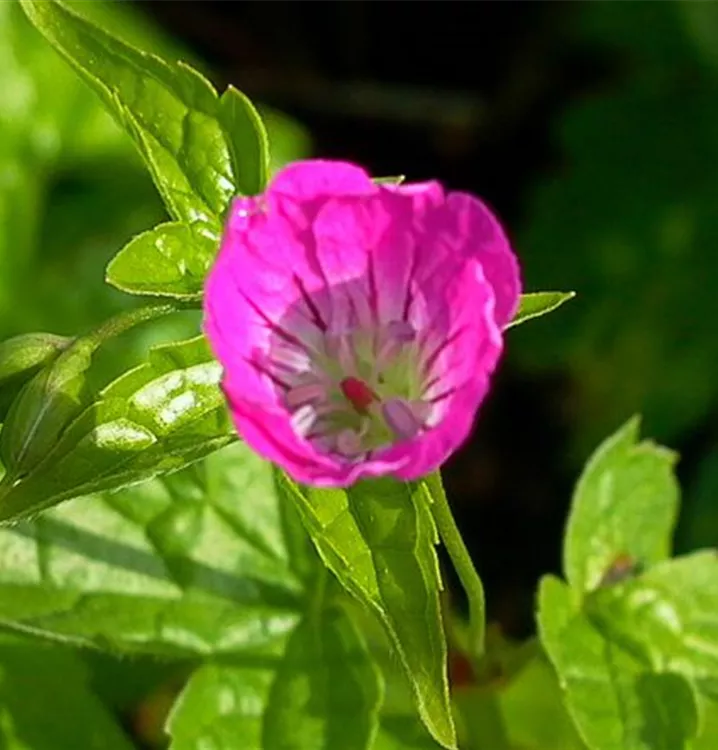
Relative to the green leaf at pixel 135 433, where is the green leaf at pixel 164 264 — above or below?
above

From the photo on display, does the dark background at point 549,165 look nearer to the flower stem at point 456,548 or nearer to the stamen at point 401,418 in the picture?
the flower stem at point 456,548

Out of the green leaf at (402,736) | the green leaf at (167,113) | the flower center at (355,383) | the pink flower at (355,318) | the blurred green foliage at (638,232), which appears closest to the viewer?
the pink flower at (355,318)

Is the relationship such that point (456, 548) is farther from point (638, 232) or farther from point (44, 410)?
point (638, 232)

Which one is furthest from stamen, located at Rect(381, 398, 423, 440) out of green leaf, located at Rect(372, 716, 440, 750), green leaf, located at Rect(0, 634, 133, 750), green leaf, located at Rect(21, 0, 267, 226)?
green leaf, located at Rect(0, 634, 133, 750)

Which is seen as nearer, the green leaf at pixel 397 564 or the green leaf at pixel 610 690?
the green leaf at pixel 397 564

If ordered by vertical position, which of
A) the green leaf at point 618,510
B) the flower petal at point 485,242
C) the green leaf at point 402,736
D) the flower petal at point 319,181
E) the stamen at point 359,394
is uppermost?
the flower petal at point 319,181

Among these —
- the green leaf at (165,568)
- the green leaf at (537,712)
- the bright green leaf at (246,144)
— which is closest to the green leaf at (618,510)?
the green leaf at (537,712)

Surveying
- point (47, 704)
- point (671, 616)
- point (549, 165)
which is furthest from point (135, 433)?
point (549, 165)

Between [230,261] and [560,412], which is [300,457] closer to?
[230,261]

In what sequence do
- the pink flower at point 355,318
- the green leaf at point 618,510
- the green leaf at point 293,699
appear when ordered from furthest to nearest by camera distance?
the green leaf at point 618,510 < the green leaf at point 293,699 < the pink flower at point 355,318

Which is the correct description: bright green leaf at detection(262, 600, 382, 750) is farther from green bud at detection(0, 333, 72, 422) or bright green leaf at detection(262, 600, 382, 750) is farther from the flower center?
green bud at detection(0, 333, 72, 422)
